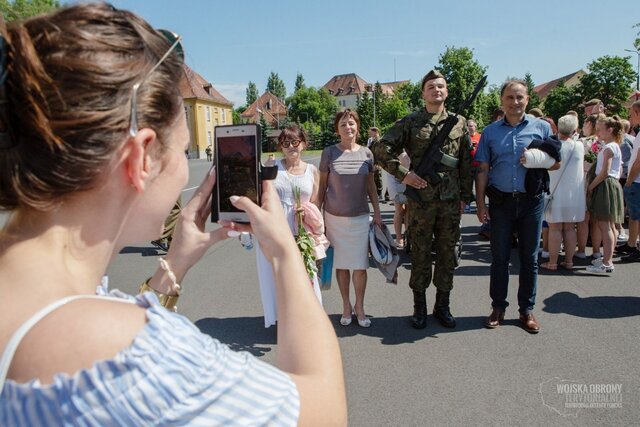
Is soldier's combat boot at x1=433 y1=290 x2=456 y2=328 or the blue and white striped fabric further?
soldier's combat boot at x1=433 y1=290 x2=456 y2=328

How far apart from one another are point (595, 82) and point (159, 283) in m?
63.5

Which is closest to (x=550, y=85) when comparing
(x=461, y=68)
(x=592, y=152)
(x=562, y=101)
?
(x=562, y=101)

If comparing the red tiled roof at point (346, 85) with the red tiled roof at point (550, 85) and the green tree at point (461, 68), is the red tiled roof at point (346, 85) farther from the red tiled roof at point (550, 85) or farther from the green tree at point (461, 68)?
the green tree at point (461, 68)

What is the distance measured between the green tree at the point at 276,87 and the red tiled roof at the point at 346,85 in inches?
465

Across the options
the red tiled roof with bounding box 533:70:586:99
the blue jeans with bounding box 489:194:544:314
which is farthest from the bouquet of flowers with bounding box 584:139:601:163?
the red tiled roof with bounding box 533:70:586:99

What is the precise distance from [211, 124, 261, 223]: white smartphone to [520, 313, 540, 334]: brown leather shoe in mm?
3667

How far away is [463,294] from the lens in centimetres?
553

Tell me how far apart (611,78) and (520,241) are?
59.5 m

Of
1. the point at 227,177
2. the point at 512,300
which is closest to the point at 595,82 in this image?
the point at 512,300

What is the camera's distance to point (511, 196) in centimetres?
441

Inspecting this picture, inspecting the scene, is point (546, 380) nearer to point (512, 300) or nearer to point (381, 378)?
point (381, 378)

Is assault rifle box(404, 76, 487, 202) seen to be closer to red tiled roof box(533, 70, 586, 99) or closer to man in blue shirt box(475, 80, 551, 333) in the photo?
man in blue shirt box(475, 80, 551, 333)

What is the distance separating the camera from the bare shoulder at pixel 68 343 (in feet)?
2.12

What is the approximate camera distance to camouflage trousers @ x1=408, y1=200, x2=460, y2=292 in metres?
4.59
